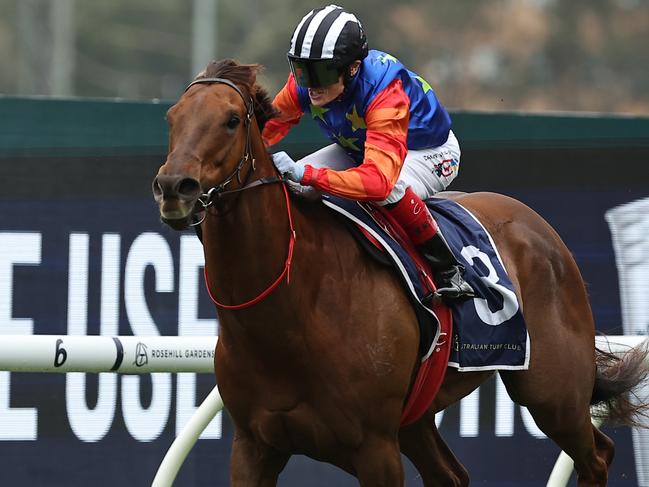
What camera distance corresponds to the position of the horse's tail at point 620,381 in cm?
543

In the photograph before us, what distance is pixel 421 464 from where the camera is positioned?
5238 millimetres

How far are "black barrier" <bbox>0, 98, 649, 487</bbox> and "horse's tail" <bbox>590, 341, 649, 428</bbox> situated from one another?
2.41ft

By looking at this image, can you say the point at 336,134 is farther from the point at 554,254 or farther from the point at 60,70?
the point at 60,70

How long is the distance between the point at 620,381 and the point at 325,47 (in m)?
2.12

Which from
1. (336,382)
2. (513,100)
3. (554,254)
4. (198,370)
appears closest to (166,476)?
(198,370)

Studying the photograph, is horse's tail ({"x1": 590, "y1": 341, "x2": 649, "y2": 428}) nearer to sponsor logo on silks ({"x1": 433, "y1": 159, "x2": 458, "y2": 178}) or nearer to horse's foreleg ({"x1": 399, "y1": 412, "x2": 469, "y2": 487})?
horse's foreleg ({"x1": 399, "y1": 412, "x2": 469, "y2": 487})

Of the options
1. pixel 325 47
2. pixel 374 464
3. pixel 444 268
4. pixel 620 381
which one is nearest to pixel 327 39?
pixel 325 47

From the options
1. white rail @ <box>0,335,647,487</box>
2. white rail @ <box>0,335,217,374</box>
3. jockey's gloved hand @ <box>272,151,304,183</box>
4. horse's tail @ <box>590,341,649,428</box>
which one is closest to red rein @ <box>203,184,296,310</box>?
jockey's gloved hand @ <box>272,151,304,183</box>

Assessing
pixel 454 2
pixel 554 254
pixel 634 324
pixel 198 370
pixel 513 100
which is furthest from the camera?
pixel 454 2

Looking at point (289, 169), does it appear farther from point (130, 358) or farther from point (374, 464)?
point (130, 358)

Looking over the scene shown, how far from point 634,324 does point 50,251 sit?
2.82 metres

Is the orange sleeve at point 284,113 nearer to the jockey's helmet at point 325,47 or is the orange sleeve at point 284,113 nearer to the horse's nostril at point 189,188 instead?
the jockey's helmet at point 325,47

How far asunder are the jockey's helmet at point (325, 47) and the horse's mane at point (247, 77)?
0.19m

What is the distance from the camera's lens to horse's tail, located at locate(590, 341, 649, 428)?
543 centimetres
